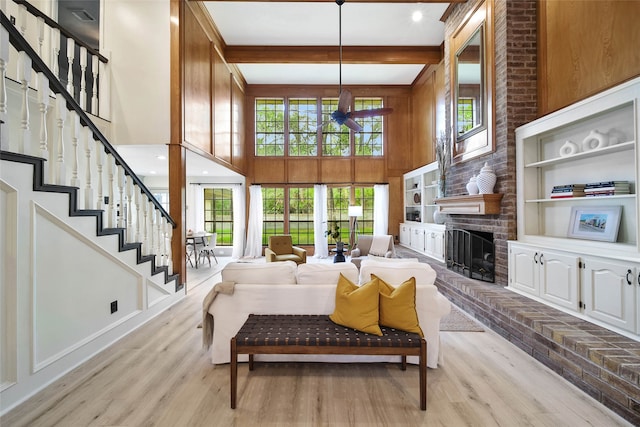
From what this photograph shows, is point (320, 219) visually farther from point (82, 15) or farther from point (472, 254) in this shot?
point (82, 15)

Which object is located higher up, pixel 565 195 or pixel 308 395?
pixel 565 195

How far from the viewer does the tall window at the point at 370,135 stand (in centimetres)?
836

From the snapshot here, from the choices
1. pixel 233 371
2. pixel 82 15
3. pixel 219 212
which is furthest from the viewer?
pixel 219 212

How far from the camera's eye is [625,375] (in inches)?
71.9

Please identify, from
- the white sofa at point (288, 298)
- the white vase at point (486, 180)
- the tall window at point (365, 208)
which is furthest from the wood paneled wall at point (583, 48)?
the tall window at point (365, 208)

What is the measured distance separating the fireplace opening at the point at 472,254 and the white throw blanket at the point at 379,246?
124cm

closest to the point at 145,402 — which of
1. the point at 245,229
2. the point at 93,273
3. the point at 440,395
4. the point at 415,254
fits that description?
the point at 93,273

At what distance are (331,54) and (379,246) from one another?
13.9 feet

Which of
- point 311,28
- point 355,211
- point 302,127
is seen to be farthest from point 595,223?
point 302,127

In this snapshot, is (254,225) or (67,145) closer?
(67,145)

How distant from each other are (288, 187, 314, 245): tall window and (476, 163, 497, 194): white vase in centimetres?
509

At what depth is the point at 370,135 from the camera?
840 cm

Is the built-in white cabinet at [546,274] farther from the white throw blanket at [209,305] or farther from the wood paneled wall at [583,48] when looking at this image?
the white throw blanket at [209,305]

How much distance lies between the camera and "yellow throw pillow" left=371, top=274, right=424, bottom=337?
2086 millimetres
